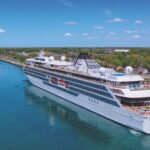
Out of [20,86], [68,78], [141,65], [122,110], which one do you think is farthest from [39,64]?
[141,65]

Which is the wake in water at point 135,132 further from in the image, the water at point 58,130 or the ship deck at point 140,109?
the ship deck at point 140,109

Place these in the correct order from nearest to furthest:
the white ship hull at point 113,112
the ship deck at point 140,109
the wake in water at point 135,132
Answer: the ship deck at point 140,109
the white ship hull at point 113,112
the wake in water at point 135,132

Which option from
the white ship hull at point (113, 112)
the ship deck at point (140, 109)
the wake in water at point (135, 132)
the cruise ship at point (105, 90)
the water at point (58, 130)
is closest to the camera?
the water at point (58, 130)

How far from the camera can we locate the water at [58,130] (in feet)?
98.9

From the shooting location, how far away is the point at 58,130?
113ft

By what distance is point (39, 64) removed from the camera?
61.4 meters

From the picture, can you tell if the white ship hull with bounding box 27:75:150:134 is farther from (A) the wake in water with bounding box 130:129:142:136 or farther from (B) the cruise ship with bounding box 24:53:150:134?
(A) the wake in water with bounding box 130:129:142:136

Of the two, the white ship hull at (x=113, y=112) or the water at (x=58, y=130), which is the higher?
the white ship hull at (x=113, y=112)

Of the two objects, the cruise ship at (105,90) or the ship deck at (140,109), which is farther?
the cruise ship at (105,90)

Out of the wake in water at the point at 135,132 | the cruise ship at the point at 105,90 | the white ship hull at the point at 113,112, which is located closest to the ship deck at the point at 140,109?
the cruise ship at the point at 105,90

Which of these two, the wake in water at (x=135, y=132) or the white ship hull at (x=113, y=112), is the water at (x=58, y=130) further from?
the white ship hull at (x=113, y=112)

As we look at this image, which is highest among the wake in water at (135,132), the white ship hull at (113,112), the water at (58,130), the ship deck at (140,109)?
the ship deck at (140,109)

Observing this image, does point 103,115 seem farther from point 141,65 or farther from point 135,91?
point 141,65

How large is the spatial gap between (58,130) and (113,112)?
691 cm
